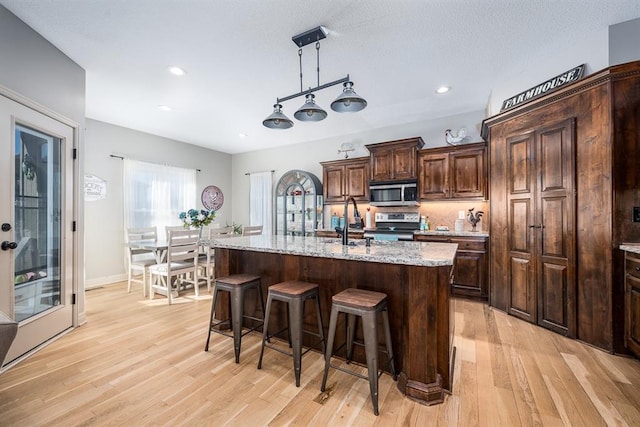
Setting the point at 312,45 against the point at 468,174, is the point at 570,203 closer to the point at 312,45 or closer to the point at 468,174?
the point at 468,174

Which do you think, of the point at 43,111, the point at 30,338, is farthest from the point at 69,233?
the point at 43,111

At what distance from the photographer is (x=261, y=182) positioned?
21.8 feet

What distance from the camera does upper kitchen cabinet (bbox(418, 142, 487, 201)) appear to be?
4062 millimetres

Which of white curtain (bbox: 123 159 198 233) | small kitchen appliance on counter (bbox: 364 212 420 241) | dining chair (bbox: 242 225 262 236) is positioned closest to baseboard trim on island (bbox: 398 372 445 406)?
small kitchen appliance on counter (bbox: 364 212 420 241)

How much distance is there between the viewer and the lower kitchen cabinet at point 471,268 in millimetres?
3781

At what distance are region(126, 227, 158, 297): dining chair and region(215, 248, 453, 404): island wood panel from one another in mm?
2734

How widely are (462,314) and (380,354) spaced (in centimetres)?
178

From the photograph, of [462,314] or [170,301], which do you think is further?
[170,301]

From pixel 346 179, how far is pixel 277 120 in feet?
9.09

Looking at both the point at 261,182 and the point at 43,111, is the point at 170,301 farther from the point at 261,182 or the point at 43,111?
the point at 261,182

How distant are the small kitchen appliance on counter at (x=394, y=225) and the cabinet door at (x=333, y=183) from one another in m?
0.84

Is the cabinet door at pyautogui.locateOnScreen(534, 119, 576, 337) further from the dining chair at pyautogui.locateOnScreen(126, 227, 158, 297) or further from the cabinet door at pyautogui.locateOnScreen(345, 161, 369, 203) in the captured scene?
the dining chair at pyautogui.locateOnScreen(126, 227, 158, 297)

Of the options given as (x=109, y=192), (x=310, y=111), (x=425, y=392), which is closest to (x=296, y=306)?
(x=425, y=392)

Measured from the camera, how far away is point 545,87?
3.00m
